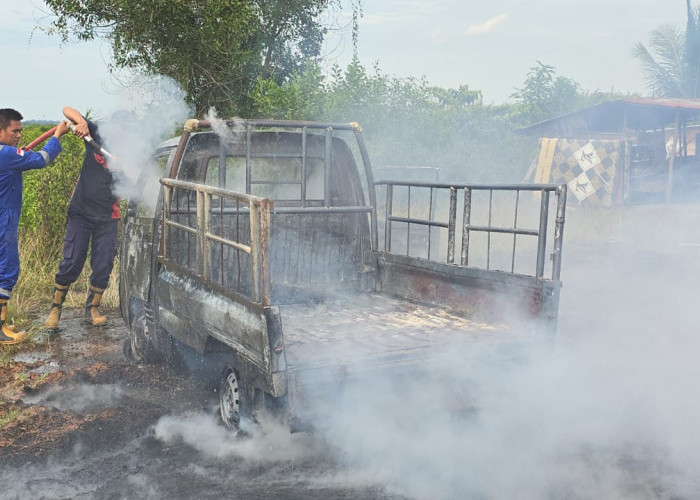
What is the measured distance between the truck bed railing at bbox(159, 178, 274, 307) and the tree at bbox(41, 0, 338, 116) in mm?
8487

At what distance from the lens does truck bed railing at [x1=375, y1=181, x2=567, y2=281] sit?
4809mm

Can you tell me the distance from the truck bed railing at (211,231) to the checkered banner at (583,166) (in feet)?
56.1

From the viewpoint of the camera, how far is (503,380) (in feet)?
15.1

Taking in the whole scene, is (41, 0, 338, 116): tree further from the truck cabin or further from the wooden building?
the wooden building

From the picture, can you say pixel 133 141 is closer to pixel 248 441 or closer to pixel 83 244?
pixel 83 244

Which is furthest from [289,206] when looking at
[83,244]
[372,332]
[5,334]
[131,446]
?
[5,334]

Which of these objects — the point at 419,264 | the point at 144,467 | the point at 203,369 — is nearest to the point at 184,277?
the point at 203,369

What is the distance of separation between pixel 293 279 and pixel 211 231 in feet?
4.34

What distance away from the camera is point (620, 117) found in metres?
22.8

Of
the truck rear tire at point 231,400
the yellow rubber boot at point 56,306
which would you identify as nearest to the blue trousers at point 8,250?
the yellow rubber boot at point 56,306

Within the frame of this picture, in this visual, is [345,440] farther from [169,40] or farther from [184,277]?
[169,40]

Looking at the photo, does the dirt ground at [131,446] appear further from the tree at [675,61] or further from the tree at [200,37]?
the tree at [675,61]

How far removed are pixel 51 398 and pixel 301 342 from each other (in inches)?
83.8

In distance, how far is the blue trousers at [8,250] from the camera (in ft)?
21.5
